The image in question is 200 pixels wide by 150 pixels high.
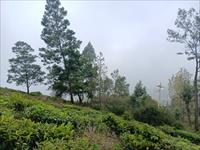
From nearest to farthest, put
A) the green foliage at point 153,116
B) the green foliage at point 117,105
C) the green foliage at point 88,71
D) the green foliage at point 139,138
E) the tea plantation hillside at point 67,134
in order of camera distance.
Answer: the tea plantation hillside at point 67,134, the green foliage at point 139,138, the green foliage at point 153,116, the green foliage at point 117,105, the green foliage at point 88,71

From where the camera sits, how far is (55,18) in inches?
1624

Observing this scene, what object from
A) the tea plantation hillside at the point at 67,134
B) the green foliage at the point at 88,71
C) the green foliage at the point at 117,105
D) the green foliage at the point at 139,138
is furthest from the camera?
the green foliage at the point at 88,71

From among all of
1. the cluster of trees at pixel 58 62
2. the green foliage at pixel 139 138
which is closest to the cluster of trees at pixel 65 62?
the cluster of trees at pixel 58 62

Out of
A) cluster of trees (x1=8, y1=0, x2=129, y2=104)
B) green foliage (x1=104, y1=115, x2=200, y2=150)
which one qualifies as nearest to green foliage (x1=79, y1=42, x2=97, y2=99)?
cluster of trees (x1=8, y1=0, x2=129, y2=104)

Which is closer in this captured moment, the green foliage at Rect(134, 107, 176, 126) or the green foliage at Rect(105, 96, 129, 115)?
the green foliage at Rect(134, 107, 176, 126)

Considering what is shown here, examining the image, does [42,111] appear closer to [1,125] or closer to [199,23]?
[1,125]

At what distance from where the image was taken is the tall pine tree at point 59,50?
39031 mm

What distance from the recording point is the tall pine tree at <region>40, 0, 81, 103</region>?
39.0m

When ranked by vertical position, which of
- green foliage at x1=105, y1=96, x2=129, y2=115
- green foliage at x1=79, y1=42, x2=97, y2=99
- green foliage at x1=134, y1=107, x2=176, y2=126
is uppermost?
green foliage at x1=79, y1=42, x2=97, y2=99

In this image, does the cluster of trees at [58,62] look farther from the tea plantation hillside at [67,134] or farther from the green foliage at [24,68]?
the tea plantation hillside at [67,134]

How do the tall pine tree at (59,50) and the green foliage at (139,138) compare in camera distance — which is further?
the tall pine tree at (59,50)

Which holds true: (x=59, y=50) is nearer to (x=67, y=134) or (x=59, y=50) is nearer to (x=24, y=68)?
(x=24, y=68)

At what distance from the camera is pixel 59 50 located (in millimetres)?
40062

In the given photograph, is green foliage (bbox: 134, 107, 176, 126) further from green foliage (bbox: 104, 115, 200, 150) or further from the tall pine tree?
green foliage (bbox: 104, 115, 200, 150)
